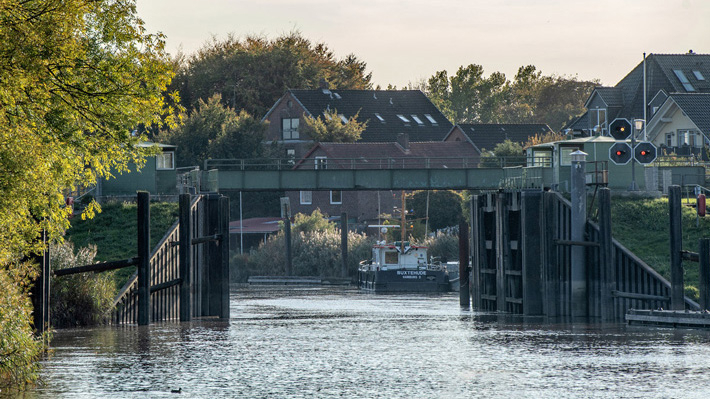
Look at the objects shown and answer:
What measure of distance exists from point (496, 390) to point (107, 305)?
16160 millimetres

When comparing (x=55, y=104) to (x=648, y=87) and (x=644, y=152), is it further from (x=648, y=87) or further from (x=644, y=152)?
(x=648, y=87)

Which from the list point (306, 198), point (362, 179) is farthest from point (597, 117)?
point (362, 179)

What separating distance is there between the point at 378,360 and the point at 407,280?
4028 cm

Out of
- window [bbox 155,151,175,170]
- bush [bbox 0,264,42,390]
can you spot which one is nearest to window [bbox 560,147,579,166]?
window [bbox 155,151,175,170]

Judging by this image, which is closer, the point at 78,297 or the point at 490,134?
the point at 78,297

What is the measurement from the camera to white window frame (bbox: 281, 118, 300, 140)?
326 ft

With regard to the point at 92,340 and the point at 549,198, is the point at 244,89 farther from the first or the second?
the point at 92,340

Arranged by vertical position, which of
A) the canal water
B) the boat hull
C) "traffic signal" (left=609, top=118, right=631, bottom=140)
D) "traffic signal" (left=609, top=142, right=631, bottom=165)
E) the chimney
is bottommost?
the canal water

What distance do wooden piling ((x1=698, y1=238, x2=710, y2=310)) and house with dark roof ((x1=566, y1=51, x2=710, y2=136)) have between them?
149 ft

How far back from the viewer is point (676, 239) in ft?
114

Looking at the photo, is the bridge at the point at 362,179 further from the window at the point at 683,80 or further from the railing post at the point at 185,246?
the window at the point at 683,80

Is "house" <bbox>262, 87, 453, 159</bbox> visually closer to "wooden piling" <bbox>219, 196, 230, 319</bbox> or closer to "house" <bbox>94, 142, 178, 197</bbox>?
"house" <bbox>94, 142, 178, 197</bbox>

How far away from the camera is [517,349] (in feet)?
103

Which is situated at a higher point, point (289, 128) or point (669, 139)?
point (289, 128)
